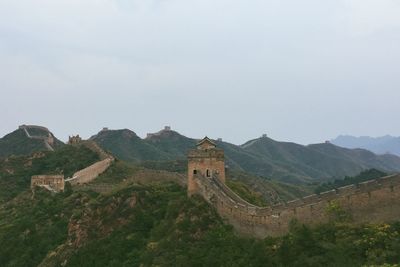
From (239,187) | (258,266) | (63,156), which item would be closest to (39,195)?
(63,156)

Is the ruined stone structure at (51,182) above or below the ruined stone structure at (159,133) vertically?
below

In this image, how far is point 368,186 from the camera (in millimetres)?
29859

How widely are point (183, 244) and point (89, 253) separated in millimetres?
8273

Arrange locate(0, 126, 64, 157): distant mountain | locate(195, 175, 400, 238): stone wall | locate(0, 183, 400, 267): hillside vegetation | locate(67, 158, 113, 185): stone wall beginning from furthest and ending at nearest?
1. locate(0, 126, 64, 157): distant mountain
2. locate(67, 158, 113, 185): stone wall
3. locate(195, 175, 400, 238): stone wall
4. locate(0, 183, 400, 267): hillside vegetation

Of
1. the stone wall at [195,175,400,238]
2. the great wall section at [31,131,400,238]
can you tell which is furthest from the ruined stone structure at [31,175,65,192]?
the stone wall at [195,175,400,238]

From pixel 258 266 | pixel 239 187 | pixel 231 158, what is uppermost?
pixel 231 158

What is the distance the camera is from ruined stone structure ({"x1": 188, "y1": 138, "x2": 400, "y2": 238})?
29.2m

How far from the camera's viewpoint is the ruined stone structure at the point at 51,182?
60.2 m

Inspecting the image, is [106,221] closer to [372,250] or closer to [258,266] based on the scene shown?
[258,266]

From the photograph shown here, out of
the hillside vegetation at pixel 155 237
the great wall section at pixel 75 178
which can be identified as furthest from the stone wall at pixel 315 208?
the great wall section at pixel 75 178

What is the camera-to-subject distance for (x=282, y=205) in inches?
1309

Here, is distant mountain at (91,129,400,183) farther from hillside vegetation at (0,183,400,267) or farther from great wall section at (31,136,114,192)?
hillside vegetation at (0,183,400,267)

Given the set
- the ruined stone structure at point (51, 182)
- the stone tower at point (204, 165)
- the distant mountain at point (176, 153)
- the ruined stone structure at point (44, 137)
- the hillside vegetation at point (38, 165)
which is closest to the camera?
the stone tower at point (204, 165)

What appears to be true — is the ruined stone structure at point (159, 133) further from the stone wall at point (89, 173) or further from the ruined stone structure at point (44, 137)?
the stone wall at point (89, 173)
